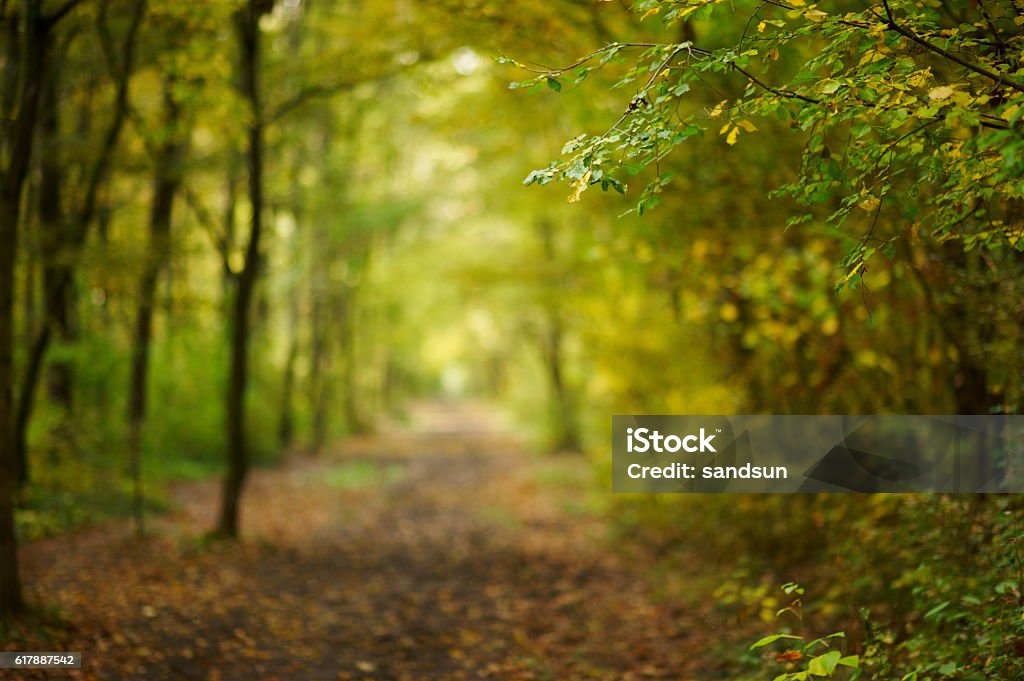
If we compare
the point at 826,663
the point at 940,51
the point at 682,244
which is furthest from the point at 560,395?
the point at 940,51

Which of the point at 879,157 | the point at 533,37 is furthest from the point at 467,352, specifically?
the point at 879,157

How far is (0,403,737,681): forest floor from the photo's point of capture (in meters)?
5.58

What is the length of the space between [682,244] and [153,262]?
6.10 m

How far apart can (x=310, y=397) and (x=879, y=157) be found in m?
18.8

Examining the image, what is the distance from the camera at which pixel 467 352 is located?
163ft

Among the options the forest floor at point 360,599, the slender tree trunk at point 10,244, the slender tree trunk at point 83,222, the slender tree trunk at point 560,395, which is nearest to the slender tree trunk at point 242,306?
the forest floor at point 360,599

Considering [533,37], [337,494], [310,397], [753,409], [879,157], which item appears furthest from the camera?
[310,397]

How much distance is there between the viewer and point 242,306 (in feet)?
30.4

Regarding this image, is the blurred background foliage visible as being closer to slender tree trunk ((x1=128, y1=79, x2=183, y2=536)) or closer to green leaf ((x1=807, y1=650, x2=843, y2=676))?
slender tree trunk ((x1=128, y1=79, x2=183, y2=536))

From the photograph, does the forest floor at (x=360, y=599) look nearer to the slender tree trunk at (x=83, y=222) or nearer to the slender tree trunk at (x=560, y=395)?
the slender tree trunk at (x=83, y=222)

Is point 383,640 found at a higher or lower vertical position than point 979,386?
lower

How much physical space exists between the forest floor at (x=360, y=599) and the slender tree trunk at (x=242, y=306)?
56 centimetres

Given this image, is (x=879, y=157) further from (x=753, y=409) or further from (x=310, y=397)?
(x=310, y=397)

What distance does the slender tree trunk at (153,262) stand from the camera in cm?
864
